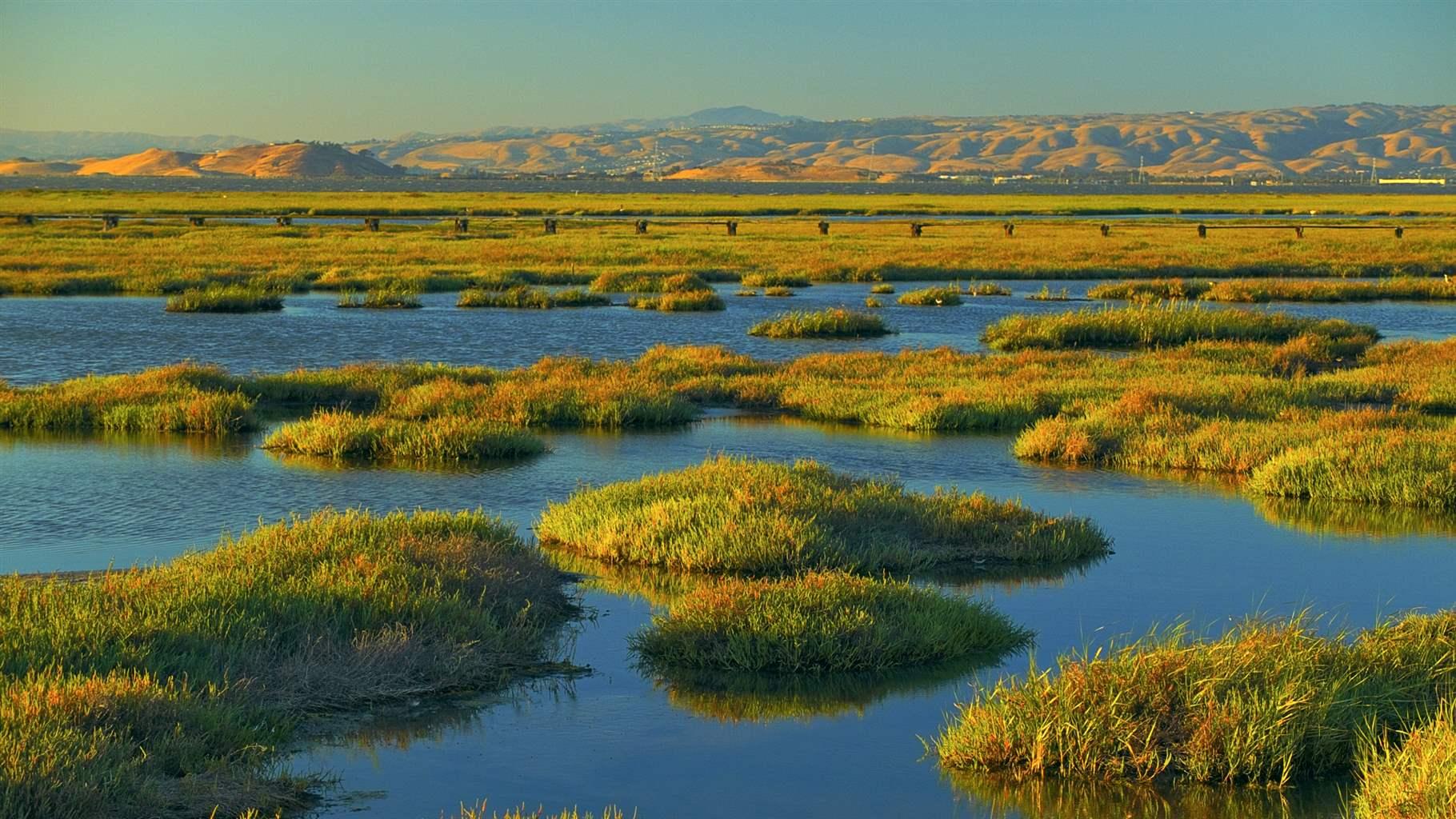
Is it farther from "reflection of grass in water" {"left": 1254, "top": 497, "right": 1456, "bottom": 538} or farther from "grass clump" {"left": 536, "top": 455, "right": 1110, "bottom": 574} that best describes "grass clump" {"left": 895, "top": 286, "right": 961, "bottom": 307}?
"grass clump" {"left": 536, "top": 455, "right": 1110, "bottom": 574}

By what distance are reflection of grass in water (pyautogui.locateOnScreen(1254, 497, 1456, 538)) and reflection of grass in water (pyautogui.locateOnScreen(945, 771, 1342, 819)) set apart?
24.9ft

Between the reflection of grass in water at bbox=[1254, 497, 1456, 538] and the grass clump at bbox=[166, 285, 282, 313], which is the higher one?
the reflection of grass in water at bbox=[1254, 497, 1456, 538]

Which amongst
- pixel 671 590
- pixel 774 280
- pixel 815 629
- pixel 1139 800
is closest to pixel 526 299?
pixel 774 280

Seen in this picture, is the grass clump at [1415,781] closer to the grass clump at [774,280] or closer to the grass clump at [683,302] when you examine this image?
the grass clump at [683,302]

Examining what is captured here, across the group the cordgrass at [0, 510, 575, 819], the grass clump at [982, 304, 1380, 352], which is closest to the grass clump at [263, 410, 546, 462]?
the cordgrass at [0, 510, 575, 819]

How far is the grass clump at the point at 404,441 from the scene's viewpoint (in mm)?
19172

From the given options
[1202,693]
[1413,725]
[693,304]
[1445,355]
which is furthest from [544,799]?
[693,304]

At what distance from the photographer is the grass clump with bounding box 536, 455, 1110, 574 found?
13.1m

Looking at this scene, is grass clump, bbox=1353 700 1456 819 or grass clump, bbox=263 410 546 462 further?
grass clump, bbox=263 410 546 462

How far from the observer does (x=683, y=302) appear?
136ft

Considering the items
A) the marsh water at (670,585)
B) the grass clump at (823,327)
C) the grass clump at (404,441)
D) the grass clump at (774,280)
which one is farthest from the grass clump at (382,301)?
the grass clump at (404,441)

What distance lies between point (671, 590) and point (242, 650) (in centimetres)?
414

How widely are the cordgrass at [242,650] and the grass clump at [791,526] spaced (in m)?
1.13

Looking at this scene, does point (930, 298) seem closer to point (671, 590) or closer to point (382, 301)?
point (382, 301)
